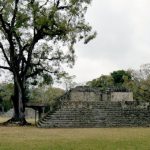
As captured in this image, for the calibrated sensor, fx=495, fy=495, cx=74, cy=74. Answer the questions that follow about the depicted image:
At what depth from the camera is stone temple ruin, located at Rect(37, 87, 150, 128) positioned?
36156 millimetres

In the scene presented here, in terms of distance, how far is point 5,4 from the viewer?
38.8 metres

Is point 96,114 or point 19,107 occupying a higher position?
point 19,107

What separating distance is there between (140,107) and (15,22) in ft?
39.2

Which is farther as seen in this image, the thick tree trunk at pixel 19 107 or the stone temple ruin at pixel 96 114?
the thick tree trunk at pixel 19 107

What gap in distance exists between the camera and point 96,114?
37156 mm

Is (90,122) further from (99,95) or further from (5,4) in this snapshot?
(5,4)

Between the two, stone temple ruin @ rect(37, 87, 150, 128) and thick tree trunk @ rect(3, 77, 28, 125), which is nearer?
stone temple ruin @ rect(37, 87, 150, 128)

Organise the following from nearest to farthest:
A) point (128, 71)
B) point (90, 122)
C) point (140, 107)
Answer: point (90, 122)
point (140, 107)
point (128, 71)

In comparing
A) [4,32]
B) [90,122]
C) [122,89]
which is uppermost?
[4,32]

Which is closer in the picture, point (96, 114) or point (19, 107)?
point (96, 114)

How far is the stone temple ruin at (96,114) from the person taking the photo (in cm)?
3616

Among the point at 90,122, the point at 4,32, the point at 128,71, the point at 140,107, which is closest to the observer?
the point at 90,122

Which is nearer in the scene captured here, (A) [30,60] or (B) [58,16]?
(B) [58,16]

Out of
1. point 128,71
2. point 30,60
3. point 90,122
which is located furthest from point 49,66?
point 128,71
